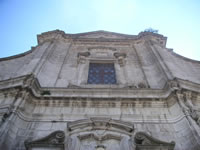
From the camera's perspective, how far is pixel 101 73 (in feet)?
34.4

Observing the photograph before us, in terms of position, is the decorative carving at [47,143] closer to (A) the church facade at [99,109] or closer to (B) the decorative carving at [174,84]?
(A) the church facade at [99,109]

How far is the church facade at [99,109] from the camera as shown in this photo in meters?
5.21

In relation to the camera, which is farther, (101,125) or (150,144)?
(101,125)

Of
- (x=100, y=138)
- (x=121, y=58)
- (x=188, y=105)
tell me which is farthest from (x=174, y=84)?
(x=121, y=58)

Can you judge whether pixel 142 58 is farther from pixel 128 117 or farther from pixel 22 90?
pixel 22 90

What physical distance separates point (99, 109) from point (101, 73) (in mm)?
3980

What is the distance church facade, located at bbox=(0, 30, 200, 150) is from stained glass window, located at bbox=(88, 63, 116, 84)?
2.0 inches

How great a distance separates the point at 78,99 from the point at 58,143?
215 centimetres

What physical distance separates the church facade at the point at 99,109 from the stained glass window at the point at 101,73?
5cm

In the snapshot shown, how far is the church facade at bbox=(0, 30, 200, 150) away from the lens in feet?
17.1

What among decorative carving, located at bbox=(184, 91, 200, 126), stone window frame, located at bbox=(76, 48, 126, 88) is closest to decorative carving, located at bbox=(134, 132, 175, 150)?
decorative carving, located at bbox=(184, 91, 200, 126)

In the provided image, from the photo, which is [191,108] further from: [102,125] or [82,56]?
[82,56]

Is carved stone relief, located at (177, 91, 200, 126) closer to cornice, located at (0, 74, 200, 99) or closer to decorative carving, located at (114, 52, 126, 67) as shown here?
cornice, located at (0, 74, 200, 99)

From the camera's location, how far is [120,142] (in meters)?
5.45
